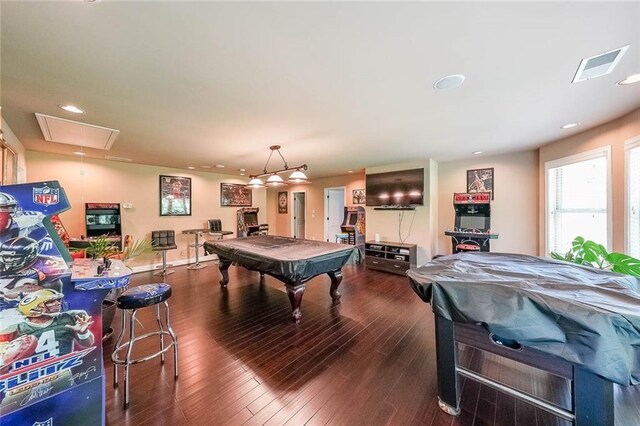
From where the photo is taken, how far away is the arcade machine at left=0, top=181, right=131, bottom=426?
46.9 inches

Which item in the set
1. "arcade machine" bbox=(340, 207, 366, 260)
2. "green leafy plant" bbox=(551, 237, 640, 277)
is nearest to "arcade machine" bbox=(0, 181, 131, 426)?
"green leafy plant" bbox=(551, 237, 640, 277)

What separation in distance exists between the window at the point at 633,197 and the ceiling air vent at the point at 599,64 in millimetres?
1421

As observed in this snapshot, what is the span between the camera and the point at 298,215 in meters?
8.91

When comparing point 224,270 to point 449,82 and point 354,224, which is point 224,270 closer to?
point 354,224

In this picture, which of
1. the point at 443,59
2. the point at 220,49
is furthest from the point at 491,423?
the point at 220,49

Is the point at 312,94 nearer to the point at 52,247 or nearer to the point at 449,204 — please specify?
the point at 52,247

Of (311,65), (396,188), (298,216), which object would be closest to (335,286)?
(311,65)

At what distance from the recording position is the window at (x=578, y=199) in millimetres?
3074

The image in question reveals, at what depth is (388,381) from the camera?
1.88 meters

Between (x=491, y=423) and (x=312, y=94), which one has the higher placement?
(x=312, y=94)

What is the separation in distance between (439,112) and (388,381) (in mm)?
2800

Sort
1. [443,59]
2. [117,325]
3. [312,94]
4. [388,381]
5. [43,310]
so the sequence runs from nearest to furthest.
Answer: [43,310], [443,59], [388,381], [312,94], [117,325]

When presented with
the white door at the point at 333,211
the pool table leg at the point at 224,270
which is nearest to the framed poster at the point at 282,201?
the white door at the point at 333,211

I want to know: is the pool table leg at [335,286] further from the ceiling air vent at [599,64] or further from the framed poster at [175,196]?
the framed poster at [175,196]
